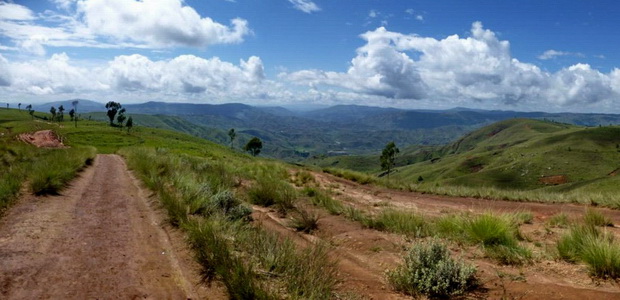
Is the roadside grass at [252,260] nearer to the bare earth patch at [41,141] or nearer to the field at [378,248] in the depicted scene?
the field at [378,248]

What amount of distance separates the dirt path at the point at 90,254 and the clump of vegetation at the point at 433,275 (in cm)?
342

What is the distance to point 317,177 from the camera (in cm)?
2616

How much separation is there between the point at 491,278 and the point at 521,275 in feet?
2.14

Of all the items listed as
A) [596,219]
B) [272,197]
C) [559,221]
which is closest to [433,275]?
[596,219]

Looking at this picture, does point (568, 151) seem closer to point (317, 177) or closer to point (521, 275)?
point (317, 177)

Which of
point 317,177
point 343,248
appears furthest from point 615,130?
point 343,248

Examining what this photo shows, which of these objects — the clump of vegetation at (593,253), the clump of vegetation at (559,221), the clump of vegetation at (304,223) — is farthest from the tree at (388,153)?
the clump of vegetation at (593,253)

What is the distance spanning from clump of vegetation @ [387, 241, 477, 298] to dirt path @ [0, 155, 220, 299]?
342 centimetres

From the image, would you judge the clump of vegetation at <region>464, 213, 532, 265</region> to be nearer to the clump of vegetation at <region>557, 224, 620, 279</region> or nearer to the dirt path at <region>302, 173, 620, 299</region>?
the dirt path at <region>302, 173, 620, 299</region>

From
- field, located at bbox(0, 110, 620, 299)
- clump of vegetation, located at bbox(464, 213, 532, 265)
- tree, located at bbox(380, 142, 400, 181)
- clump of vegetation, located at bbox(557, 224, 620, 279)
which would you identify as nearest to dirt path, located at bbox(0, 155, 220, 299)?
field, located at bbox(0, 110, 620, 299)

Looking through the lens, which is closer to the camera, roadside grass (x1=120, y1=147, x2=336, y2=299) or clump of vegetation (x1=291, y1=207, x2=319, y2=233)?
roadside grass (x1=120, y1=147, x2=336, y2=299)

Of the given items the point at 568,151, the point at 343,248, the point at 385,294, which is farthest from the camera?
the point at 568,151

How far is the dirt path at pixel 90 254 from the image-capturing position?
5809mm

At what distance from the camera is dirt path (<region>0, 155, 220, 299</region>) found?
19.1 feet
